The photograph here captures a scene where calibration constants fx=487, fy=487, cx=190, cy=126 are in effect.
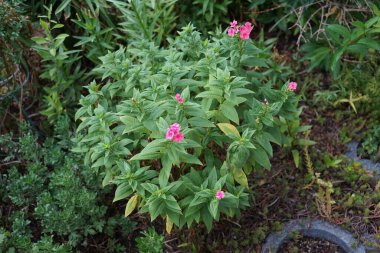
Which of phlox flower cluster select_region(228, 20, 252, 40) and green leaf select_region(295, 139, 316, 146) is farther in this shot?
green leaf select_region(295, 139, 316, 146)

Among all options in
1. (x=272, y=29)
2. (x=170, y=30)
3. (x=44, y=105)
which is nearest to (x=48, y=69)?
(x=44, y=105)

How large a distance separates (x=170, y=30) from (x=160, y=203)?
1.65 metres

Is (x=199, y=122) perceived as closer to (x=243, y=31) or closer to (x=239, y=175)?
(x=239, y=175)

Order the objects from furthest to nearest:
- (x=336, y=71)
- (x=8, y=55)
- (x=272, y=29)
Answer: (x=272, y=29) < (x=336, y=71) < (x=8, y=55)

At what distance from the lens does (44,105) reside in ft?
11.3

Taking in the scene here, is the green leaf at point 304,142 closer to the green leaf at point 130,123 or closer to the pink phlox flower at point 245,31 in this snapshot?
the pink phlox flower at point 245,31

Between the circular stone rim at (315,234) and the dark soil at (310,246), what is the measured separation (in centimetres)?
2

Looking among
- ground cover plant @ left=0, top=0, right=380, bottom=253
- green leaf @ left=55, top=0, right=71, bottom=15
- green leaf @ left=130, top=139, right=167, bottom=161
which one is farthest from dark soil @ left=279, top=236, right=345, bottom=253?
green leaf @ left=55, top=0, right=71, bottom=15

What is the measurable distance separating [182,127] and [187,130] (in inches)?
1.6

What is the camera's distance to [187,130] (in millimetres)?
2229

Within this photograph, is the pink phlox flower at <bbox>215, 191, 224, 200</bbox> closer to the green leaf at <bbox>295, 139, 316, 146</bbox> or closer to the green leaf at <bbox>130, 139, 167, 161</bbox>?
the green leaf at <bbox>130, 139, 167, 161</bbox>

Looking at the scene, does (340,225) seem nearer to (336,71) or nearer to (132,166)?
(336,71)

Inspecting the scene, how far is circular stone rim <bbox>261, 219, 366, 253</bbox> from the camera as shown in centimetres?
282

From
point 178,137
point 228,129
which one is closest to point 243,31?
point 228,129
